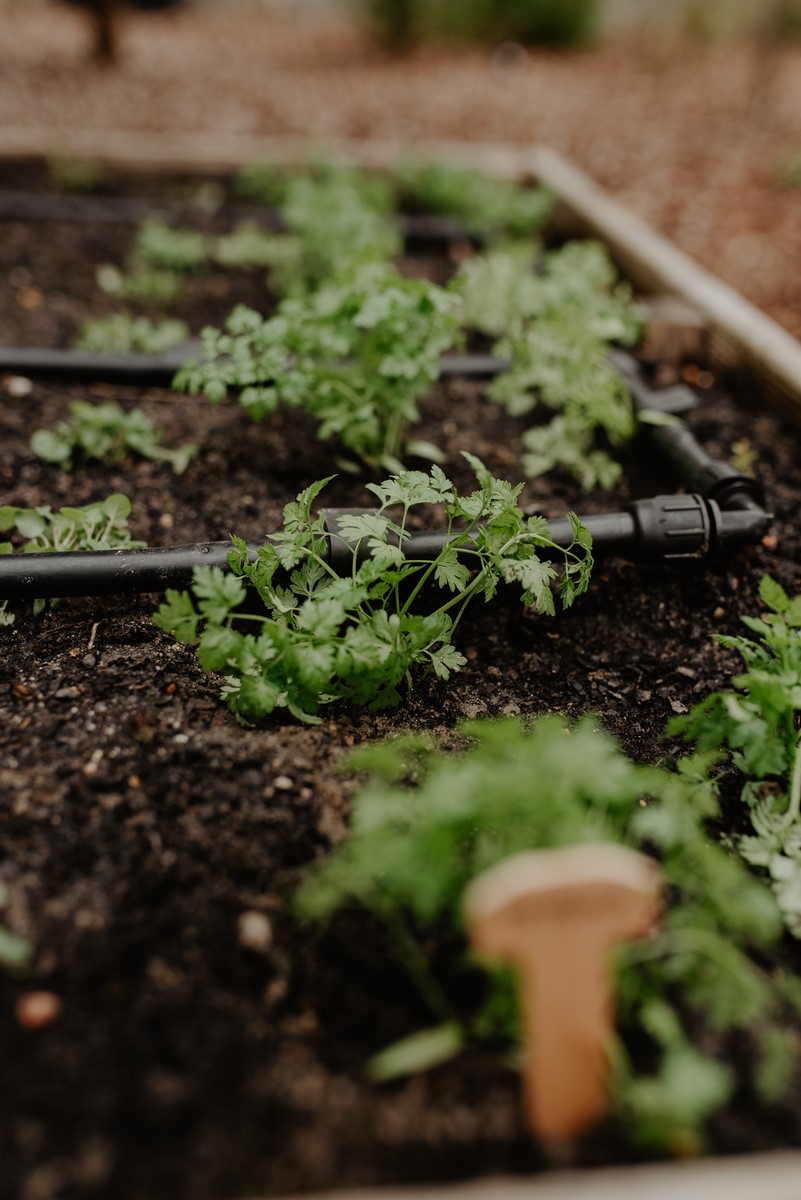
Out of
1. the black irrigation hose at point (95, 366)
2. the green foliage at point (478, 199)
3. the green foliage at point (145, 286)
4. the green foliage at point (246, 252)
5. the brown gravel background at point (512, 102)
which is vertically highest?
the brown gravel background at point (512, 102)

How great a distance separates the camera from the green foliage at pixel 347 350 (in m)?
2.14

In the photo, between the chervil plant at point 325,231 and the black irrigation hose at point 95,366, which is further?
the chervil plant at point 325,231

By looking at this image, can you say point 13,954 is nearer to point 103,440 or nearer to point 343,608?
point 343,608

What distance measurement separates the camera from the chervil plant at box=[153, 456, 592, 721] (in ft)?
5.19

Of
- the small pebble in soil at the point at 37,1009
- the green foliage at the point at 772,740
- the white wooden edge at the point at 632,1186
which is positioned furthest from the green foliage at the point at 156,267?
the white wooden edge at the point at 632,1186

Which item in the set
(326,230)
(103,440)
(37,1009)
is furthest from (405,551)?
(326,230)

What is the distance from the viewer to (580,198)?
166 inches

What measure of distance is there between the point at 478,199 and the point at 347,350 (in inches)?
97.1

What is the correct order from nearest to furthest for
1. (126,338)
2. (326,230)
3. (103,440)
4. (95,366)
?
(103,440), (95,366), (126,338), (326,230)

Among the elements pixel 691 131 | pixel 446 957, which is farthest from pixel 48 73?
pixel 446 957

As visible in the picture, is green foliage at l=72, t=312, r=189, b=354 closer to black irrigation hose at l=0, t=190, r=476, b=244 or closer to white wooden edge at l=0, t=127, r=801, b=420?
black irrigation hose at l=0, t=190, r=476, b=244

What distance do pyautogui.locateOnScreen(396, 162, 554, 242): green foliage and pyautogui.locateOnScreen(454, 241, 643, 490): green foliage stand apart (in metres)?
1.14

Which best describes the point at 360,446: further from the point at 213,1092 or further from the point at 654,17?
the point at 654,17

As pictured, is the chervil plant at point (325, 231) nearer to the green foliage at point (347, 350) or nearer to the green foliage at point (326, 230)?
the green foliage at point (326, 230)
